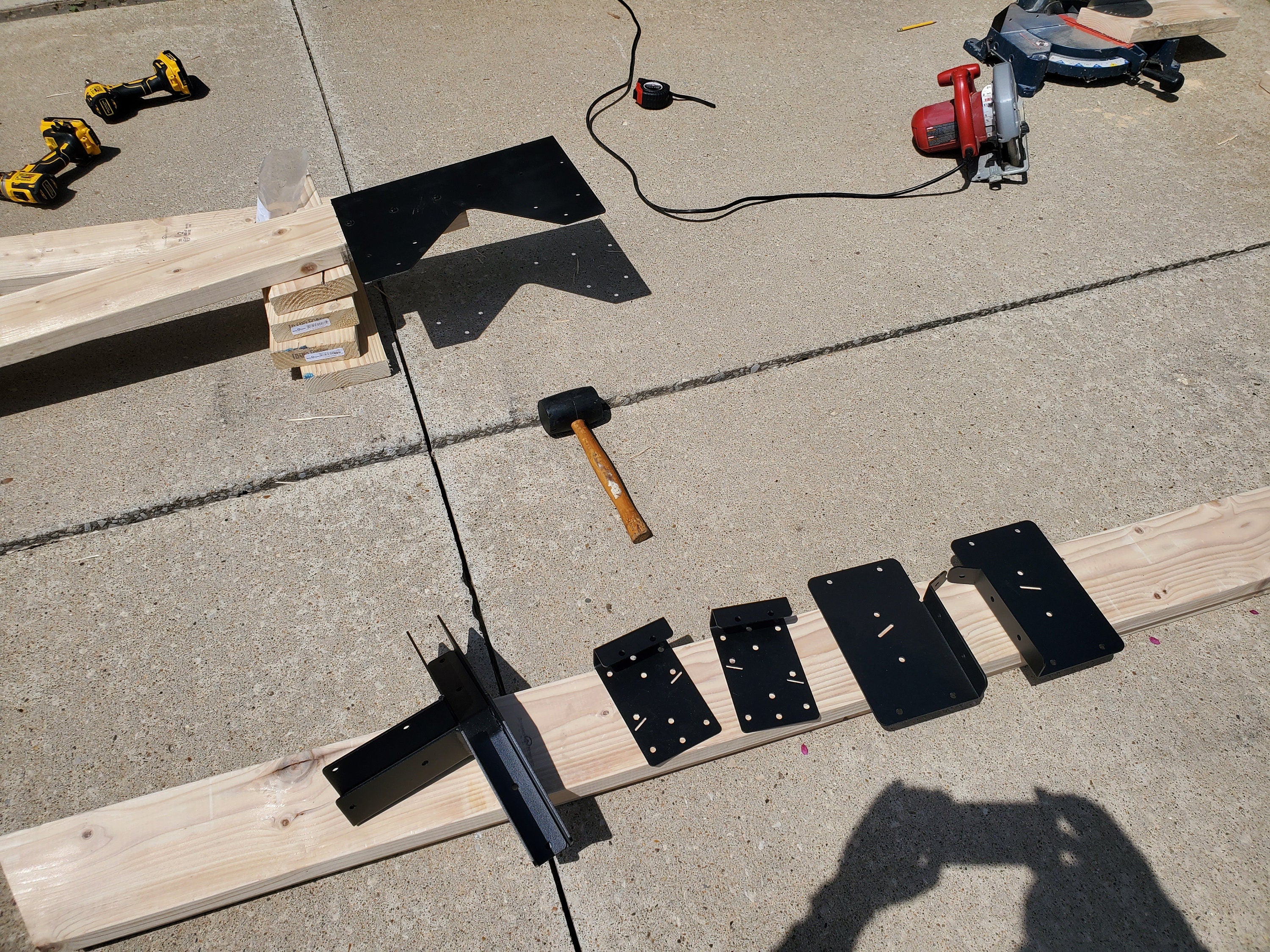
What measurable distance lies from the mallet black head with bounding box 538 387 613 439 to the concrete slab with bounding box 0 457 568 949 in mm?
418

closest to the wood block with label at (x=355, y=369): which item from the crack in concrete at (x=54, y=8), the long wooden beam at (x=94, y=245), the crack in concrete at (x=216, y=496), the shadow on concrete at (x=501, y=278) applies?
the shadow on concrete at (x=501, y=278)

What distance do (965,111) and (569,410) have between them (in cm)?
243

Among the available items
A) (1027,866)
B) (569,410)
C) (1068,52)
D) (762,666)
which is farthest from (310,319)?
(1068,52)

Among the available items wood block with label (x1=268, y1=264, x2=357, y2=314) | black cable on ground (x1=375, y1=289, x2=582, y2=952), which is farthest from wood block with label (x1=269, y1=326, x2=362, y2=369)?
black cable on ground (x1=375, y1=289, x2=582, y2=952)

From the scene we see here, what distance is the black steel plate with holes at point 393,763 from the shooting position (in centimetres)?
159

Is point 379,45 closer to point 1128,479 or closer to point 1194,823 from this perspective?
point 1128,479

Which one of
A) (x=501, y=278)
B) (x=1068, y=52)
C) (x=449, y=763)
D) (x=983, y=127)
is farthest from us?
(x=1068, y=52)

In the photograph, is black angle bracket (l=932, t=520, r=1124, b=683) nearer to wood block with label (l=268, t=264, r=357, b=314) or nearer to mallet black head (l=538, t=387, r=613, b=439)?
mallet black head (l=538, t=387, r=613, b=439)

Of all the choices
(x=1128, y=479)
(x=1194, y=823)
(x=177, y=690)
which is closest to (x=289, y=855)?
(x=177, y=690)

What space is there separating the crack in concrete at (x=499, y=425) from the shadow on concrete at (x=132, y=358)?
1.99 feet

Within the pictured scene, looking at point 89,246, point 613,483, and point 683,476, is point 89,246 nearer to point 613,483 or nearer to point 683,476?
point 613,483

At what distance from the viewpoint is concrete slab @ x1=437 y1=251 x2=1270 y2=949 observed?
68.4 inches

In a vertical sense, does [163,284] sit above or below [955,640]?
above

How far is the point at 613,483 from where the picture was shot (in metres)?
2.36
